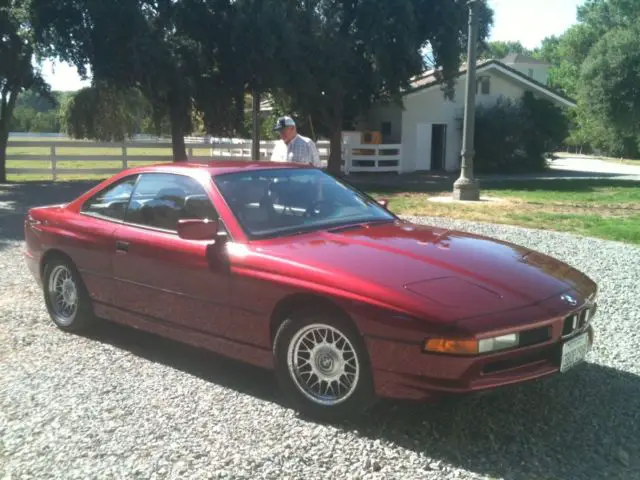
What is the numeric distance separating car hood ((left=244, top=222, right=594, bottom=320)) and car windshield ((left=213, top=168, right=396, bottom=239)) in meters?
0.21

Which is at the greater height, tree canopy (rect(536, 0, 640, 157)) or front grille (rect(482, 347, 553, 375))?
tree canopy (rect(536, 0, 640, 157))

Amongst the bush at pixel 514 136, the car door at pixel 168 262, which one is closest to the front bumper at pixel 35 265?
the car door at pixel 168 262

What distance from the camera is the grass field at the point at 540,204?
11891mm

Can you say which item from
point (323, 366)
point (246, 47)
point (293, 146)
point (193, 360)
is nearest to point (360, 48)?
point (246, 47)

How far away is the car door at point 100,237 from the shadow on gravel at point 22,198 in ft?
16.0

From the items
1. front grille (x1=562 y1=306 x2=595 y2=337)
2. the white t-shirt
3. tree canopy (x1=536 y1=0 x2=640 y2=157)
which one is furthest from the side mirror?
tree canopy (x1=536 y1=0 x2=640 y2=157)

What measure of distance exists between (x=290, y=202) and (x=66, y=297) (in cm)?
221

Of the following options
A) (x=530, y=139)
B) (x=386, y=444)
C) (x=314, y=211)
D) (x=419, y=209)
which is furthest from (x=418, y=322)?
(x=530, y=139)

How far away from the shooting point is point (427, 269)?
155 inches

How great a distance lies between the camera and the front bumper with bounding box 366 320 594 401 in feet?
11.4

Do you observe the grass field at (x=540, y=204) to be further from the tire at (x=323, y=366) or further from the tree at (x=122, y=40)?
the tire at (x=323, y=366)

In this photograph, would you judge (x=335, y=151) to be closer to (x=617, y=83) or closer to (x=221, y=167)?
(x=221, y=167)

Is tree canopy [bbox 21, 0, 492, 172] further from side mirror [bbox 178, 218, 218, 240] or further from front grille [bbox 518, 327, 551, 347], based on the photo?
front grille [bbox 518, 327, 551, 347]

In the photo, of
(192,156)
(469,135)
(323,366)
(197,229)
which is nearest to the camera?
(323,366)
